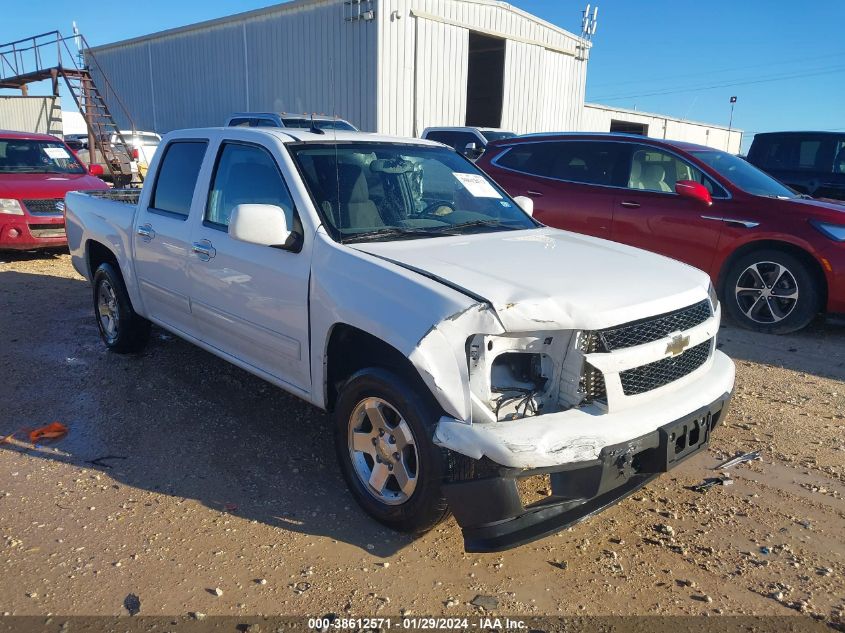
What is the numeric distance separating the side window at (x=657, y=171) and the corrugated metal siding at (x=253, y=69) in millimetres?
10234

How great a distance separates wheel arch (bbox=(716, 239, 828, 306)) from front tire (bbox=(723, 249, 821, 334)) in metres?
0.03

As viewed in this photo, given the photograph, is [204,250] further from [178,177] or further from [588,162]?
[588,162]

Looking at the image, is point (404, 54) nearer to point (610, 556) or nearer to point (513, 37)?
point (513, 37)

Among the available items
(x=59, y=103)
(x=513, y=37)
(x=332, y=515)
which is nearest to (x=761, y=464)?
(x=332, y=515)

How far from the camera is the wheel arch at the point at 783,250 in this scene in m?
6.10

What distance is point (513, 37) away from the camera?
63.6 ft

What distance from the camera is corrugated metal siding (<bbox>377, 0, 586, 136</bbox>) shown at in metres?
16.9

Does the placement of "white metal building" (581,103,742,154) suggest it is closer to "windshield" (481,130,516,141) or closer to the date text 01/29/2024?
"windshield" (481,130,516,141)

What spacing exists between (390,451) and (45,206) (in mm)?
8187

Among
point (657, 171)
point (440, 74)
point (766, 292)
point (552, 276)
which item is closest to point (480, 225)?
point (552, 276)

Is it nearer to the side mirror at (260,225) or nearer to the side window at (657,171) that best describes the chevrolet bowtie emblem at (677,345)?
the side mirror at (260,225)

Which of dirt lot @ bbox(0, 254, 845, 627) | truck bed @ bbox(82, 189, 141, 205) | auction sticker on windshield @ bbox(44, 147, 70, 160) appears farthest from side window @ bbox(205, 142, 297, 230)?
auction sticker on windshield @ bbox(44, 147, 70, 160)

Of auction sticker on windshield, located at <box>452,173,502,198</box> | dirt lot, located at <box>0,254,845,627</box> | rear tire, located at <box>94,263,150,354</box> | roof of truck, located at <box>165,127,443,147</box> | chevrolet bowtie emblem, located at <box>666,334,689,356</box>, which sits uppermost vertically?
roof of truck, located at <box>165,127,443,147</box>

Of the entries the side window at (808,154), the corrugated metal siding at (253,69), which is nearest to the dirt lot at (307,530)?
the side window at (808,154)
